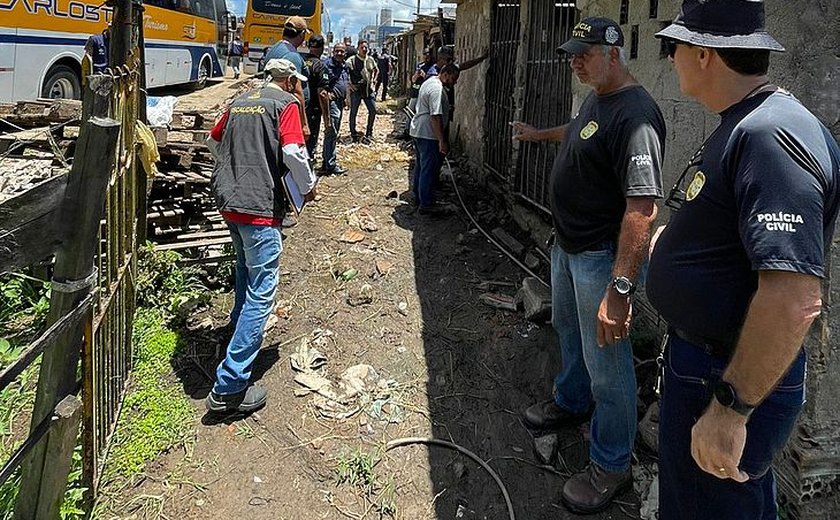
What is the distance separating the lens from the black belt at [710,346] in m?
1.67

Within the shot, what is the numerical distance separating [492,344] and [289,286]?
1.81m

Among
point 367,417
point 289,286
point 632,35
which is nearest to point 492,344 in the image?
point 367,417

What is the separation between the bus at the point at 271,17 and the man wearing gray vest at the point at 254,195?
1428 centimetres

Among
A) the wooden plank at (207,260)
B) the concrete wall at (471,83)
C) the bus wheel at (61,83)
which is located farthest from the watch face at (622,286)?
the bus wheel at (61,83)

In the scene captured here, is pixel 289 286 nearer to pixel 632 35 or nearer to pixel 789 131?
pixel 632 35

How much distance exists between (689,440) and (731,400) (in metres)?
0.34

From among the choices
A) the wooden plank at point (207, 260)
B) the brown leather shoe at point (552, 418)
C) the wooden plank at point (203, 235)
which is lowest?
the brown leather shoe at point (552, 418)

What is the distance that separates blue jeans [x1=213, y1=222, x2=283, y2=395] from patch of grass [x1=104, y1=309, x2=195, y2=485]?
29 cm

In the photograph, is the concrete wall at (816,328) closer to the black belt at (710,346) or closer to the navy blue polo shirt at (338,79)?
the black belt at (710,346)

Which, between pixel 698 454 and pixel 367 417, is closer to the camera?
pixel 698 454

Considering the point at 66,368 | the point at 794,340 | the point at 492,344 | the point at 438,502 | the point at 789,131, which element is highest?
the point at 789,131

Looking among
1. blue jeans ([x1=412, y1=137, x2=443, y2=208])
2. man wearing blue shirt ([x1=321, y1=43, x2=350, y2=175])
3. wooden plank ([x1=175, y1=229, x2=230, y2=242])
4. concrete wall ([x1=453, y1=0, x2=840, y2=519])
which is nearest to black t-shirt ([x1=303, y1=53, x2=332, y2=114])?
man wearing blue shirt ([x1=321, y1=43, x2=350, y2=175])

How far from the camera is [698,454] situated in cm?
160

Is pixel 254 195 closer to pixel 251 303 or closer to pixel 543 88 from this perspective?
pixel 251 303
